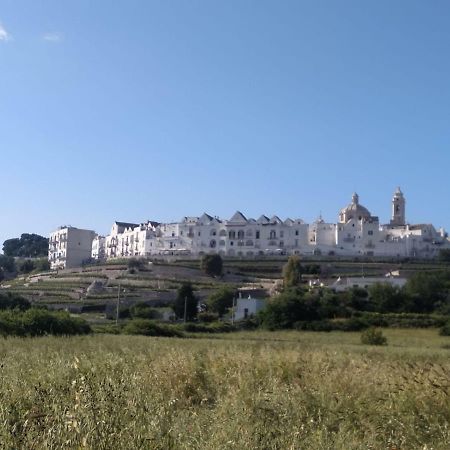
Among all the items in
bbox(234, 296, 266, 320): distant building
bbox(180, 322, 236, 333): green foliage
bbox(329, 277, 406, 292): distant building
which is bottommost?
bbox(180, 322, 236, 333): green foliage

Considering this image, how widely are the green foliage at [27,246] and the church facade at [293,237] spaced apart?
1471 inches

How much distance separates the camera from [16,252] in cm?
15038

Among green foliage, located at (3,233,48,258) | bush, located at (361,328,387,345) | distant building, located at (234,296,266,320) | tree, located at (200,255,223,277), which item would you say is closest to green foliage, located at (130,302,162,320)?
distant building, located at (234,296,266,320)

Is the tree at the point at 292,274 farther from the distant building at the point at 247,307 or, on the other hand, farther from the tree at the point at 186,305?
the tree at the point at 186,305

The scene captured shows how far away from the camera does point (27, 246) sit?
5915 inches

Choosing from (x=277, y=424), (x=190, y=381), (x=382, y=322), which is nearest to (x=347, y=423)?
(x=277, y=424)

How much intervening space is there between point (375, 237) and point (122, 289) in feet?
147

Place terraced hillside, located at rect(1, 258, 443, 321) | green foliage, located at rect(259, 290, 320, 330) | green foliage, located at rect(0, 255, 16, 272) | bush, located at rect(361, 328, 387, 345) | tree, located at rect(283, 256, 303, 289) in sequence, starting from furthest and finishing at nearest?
green foliage, located at rect(0, 255, 16, 272) → tree, located at rect(283, 256, 303, 289) → terraced hillside, located at rect(1, 258, 443, 321) → green foliage, located at rect(259, 290, 320, 330) → bush, located at rect(361, 328, 387, 345)

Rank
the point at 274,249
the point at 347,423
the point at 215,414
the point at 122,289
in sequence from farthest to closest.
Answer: the point at 274,249 < the point at 122,289 < the point at 347,423 < the point at 215,414

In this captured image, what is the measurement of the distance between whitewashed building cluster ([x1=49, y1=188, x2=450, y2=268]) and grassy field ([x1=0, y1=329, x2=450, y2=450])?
307 feet

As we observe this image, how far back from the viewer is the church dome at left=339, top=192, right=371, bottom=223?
114 m

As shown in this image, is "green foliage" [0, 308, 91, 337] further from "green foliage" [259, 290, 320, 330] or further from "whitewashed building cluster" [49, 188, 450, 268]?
"whitewashed building cluster" [49, 188, 450, 268]

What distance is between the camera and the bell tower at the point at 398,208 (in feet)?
386

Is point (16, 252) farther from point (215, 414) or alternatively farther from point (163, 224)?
point (215, 414)
